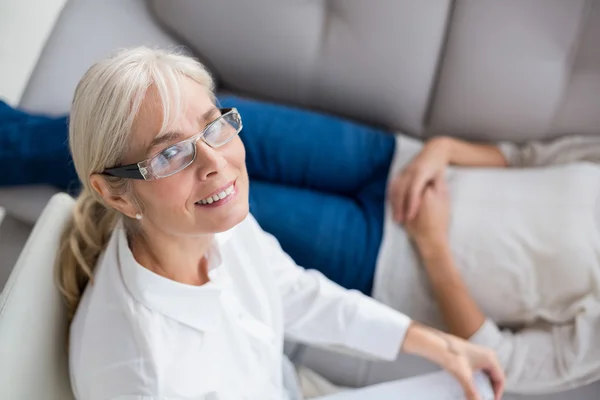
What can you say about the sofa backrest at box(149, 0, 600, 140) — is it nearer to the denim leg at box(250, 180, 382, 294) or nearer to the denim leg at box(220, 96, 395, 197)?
the denim leg at box(220, 96, 395, 197)

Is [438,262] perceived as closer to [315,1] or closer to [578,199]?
[578,199]

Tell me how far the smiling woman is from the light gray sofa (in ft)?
0.98

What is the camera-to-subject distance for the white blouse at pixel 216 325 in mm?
782

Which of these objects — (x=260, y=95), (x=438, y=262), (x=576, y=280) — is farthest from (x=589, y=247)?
(x=260, y=95)

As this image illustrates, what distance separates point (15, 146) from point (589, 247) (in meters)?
1.16

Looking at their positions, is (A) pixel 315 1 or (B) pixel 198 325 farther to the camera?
(A) pixel 315 1

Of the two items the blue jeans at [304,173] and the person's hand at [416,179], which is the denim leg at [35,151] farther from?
the person's hand at [416,179]

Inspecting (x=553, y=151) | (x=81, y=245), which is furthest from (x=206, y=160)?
(x=553, y=151)

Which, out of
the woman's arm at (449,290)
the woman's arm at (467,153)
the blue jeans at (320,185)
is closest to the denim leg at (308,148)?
the blue jeans at (320,185)

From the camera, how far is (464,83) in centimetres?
135

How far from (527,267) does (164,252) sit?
0.72 m

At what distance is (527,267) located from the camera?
1.18 metres

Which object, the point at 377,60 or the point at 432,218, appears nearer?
the point at 432,218

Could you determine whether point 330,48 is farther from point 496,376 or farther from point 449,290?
point 496,376
